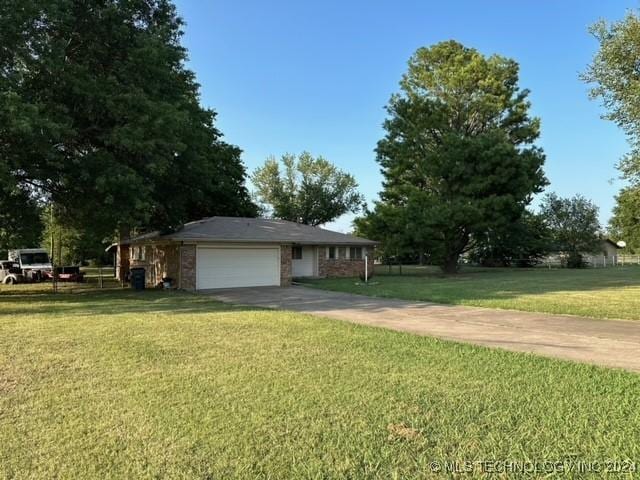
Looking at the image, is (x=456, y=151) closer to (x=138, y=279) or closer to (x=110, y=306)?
(x=138, y=279)

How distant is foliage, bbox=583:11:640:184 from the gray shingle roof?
14125mm

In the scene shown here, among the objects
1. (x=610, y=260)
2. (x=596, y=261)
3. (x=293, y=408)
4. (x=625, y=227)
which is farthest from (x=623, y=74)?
(x=625, y=227)

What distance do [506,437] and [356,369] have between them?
95.1 inches

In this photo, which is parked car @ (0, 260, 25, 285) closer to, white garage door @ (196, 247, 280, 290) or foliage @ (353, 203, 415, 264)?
white garage door @ (196, 247, 280, 290)

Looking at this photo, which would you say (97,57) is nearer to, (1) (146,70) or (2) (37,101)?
(1) (146,70)

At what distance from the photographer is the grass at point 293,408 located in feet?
11.6

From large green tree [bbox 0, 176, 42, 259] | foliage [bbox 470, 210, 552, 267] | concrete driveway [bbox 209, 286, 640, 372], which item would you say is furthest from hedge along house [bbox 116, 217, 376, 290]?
foliage [bbox 470, 210, 552, 267]

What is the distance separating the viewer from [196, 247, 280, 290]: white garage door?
20.5 metres

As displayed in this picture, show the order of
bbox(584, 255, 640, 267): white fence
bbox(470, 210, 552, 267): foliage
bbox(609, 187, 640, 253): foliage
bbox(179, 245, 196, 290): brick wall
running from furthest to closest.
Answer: bbox(609, 187, 640, 253): foliage, bbox(584, 255, 640, 267): white fence, bbox(470, 210, 552, 267): foliage, bbox(179, 245, 196, 290): brick wall

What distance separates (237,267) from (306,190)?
3208 cm

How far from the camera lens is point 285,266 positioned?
2269 centimetres

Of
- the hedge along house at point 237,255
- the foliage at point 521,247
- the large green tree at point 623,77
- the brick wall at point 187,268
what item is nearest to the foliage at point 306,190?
the foliage at point 521,247

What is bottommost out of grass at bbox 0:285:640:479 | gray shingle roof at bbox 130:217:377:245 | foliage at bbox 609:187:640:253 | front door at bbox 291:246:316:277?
grass at bbox 0:285:640:479

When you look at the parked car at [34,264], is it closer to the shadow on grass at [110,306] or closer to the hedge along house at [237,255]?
the hedge along house at [237,255]
